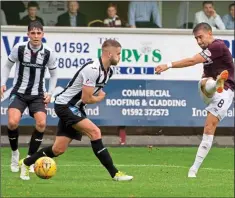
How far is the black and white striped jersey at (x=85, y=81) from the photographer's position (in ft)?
42.1

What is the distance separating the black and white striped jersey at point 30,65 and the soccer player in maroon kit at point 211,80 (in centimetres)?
237

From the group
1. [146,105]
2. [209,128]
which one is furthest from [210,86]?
[146,105]

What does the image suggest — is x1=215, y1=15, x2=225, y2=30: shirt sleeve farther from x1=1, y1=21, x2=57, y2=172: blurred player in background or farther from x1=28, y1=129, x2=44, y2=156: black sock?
x1=28, y1=129, x2=44, y2=156: black sock

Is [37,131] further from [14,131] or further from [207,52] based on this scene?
[207,52]

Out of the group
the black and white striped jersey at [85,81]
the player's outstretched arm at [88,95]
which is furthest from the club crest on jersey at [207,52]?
the player's outstretched arm at [88,95]

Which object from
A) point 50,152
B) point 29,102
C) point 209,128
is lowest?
point 50,152

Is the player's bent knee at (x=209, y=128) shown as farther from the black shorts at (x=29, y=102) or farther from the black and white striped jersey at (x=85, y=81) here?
the black shorts at (x=29, y=102)

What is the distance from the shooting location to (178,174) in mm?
14258

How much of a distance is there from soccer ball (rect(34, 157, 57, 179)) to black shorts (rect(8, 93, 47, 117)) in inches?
73.2

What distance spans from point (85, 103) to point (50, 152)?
→ 98cm

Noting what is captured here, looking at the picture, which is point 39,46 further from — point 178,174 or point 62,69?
point 62,69

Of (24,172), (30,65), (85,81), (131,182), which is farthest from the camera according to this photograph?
(30,65)

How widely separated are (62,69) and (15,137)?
240 inches

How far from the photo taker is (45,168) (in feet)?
42.0
